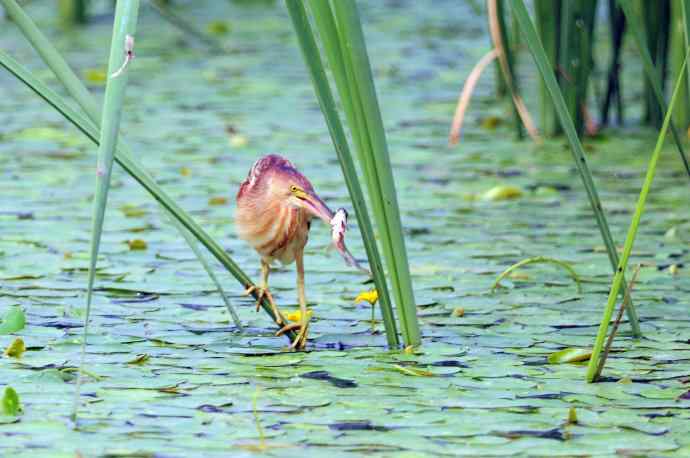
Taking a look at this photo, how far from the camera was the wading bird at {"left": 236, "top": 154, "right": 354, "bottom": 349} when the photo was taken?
9.89ft

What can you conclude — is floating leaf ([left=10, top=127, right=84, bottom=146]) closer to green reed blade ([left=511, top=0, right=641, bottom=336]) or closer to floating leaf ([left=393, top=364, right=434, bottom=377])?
floating leaf ([left=393, top=364, right=434, bottom=377])

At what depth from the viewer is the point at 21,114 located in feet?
20.2

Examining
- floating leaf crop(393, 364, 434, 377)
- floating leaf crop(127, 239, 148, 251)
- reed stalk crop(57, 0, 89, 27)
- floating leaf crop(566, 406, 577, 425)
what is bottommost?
floating leaf crop(566, 406, 577, 425)

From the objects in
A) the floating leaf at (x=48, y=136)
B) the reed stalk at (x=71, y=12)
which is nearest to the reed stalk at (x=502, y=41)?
the floating leaf at (x=48, y=136)

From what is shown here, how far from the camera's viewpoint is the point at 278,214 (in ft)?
10.1

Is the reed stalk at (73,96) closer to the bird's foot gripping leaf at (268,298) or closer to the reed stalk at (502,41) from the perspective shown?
the bird's foot gripping leaf at (268,298)

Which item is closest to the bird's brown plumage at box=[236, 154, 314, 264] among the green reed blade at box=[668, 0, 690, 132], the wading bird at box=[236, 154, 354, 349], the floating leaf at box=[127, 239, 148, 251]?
the wading bird at box=[236, 154, 354, 349]

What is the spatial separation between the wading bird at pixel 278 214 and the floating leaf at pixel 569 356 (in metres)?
0.56

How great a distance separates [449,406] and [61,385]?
789 millimetres

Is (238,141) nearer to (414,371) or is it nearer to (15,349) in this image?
(15,349)

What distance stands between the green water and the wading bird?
14cm

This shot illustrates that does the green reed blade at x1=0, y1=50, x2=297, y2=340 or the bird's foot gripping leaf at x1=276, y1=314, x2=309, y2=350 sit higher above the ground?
the green reed blade at x1=0, y1=50, x2=297, y2=340

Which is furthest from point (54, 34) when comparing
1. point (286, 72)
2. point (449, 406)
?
point (449, 406)

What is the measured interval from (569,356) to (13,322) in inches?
49.6
